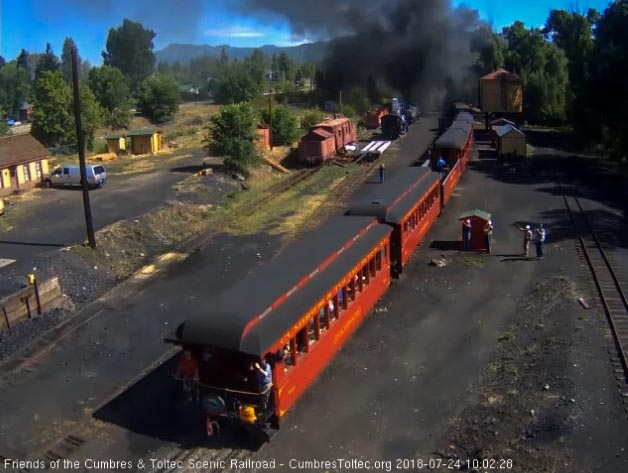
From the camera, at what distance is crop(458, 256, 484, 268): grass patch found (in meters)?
22.3

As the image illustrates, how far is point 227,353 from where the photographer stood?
11484 mm

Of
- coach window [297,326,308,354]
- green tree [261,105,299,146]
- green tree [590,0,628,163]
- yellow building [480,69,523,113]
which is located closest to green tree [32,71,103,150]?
green tree [261,105,299,146]

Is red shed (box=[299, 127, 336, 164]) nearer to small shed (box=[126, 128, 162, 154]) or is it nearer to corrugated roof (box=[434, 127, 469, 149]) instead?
corrugated roof (box=[434, 127, 469, 149])

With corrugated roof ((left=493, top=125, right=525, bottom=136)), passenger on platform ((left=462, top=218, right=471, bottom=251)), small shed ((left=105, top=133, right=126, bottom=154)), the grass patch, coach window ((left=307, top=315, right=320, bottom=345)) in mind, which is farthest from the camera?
small shed ((left=105, top=133, right=126, bottom=154))

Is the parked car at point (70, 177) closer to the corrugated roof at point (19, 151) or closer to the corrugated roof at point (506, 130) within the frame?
the corrugated roof at point (19, 151)

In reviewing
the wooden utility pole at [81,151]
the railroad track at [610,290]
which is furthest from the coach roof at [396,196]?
the wooden utility pole at [81,151]

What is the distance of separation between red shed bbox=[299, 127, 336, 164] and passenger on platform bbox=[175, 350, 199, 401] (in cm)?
3374

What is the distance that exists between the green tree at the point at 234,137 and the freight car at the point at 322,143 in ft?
21.5

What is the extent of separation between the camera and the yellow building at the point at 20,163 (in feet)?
117

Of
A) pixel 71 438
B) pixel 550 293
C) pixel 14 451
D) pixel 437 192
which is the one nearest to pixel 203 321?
pixel 71 438

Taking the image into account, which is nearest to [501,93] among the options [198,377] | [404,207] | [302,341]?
[404,207]

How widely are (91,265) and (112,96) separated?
56.6m

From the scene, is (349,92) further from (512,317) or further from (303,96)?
(512,317)

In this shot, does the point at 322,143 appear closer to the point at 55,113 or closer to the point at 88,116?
the point at 88,116
